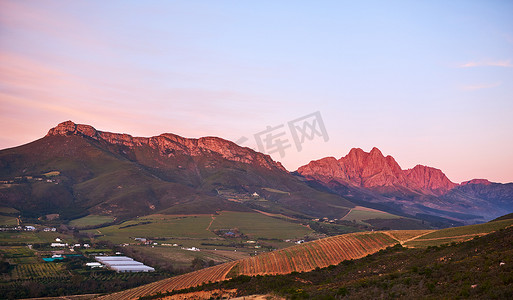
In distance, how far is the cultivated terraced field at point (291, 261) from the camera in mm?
60062

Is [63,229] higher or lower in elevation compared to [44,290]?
higher

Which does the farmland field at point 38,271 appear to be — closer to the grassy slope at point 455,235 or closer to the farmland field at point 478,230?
the grassy slope at point 455,235

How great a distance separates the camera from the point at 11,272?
100 metres

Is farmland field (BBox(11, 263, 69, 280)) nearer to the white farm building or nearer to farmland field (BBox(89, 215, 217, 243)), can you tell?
the white farm building

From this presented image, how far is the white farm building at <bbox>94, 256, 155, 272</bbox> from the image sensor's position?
110 metres

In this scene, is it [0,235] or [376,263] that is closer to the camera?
[376,263]

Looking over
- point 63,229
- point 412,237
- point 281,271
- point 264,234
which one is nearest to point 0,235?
point 63,229

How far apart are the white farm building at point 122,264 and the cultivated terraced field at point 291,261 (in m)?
44.5

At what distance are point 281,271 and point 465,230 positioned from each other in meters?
28.5

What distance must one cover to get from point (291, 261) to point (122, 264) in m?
71.3

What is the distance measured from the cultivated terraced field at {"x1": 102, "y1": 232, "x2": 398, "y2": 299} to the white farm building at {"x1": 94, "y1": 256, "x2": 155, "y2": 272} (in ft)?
146

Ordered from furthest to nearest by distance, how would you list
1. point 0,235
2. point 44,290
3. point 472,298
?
point 0,235
point 44,290
point 472,298

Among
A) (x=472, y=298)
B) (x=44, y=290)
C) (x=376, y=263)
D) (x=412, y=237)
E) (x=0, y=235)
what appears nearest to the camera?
(x=472, y=298)

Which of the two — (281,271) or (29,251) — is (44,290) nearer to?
(29,251)
